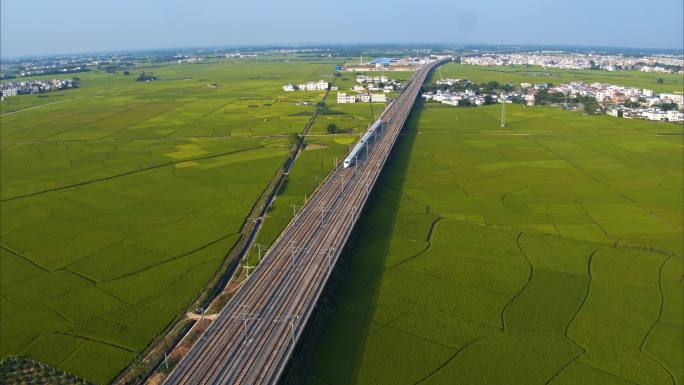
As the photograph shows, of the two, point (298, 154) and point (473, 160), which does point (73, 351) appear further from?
point (473, 160)

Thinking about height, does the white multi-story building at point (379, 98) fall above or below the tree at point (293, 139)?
above

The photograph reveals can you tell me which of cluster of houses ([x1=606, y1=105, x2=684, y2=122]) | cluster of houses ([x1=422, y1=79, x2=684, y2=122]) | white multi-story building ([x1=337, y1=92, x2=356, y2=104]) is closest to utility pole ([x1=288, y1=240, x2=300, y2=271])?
white multi-story building ([x1=337, y1=92, x2=356, y2=104])

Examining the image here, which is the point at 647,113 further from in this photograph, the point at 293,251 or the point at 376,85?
the point at 293,251

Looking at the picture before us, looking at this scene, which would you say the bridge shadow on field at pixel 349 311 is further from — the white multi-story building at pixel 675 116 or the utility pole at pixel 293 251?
the white multi-story building at pixel 675 116

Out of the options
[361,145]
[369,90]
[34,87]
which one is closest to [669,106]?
[369,90]

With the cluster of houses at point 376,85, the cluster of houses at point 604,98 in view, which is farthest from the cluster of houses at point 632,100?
the cluster of houses at point 376,85

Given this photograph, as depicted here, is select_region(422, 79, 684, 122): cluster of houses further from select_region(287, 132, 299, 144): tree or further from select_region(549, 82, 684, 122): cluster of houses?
select_region(287, 132, 299, 144): tree
